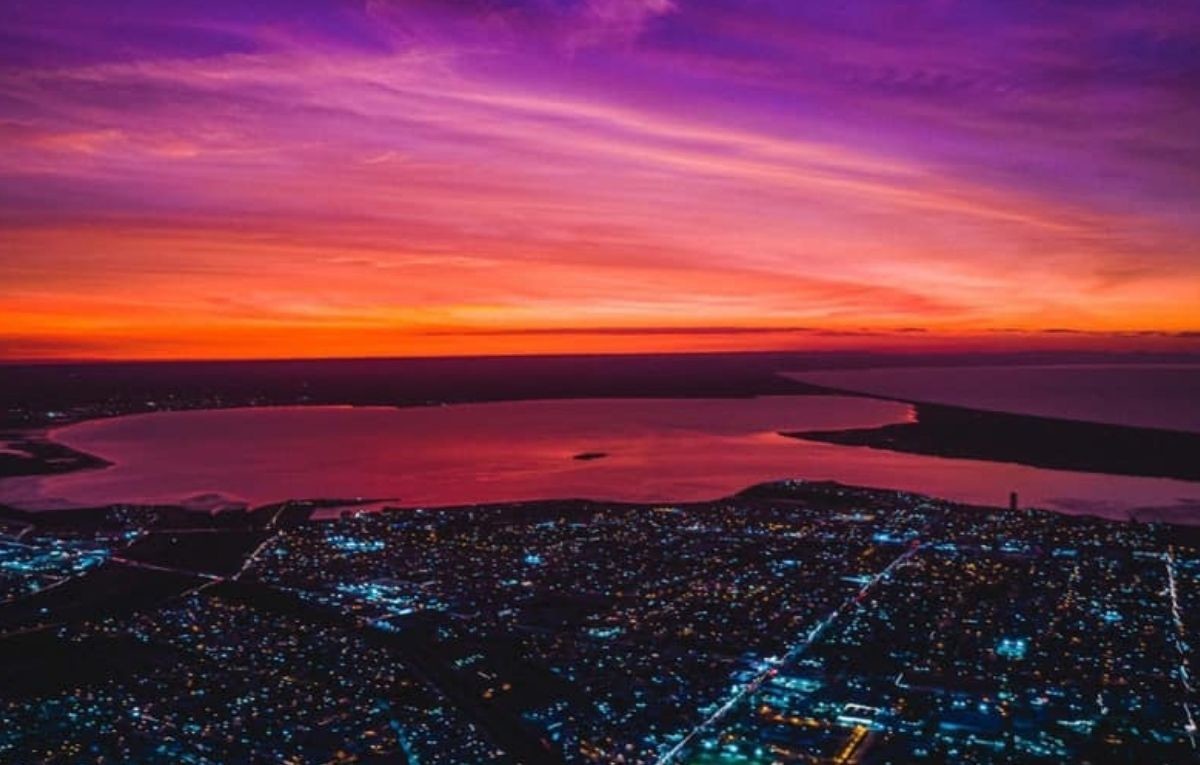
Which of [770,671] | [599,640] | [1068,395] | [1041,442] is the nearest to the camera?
[770,671]

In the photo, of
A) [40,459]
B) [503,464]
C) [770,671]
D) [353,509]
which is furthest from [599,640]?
[40,459]

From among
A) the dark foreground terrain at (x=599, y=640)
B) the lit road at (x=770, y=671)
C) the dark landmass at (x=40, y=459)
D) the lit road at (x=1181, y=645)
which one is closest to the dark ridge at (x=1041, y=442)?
the dark foreground terrain at (x=599, y=640)

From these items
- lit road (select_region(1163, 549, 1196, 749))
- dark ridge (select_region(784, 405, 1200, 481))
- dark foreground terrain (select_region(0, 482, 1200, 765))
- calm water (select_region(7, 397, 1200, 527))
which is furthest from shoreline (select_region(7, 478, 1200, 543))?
dark ridge (select_region(784, 405, 1200, 481))

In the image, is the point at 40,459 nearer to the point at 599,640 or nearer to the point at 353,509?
the point at 353,509

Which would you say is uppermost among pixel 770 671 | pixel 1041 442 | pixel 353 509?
pixel 770 671

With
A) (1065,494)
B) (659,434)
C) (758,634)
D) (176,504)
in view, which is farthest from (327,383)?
(758,634)

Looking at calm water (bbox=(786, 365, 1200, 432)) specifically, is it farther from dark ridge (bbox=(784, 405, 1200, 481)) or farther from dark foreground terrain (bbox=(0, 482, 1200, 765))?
dark foreground terrain (bbox=(0, 482, 1200, 765))
